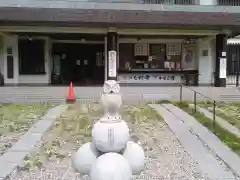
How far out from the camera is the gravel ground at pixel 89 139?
283 inches

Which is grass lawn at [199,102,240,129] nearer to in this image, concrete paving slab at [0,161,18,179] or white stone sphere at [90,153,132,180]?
concrete paving slab at [0,161,18,179]

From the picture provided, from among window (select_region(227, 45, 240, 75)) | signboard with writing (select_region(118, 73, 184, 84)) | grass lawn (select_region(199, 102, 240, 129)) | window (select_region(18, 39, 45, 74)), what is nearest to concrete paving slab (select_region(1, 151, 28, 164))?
grass lawn (select_region(199, 102, 240, 129))

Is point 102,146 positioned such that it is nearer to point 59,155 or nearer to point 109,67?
point 59,155

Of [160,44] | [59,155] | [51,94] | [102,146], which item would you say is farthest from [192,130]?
[160,44]

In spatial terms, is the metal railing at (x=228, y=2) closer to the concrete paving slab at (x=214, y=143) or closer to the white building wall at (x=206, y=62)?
the white building wall at (x=206, y=62)

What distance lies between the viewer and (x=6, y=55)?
883 inches

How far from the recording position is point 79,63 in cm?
2634

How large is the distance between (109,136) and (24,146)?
5287mm

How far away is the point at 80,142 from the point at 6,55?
14658mm

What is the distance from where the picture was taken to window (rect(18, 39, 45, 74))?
23.2 meters

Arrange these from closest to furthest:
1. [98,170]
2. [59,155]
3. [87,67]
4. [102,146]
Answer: [98,170]
[102,146]
[59,155]
[87,67]

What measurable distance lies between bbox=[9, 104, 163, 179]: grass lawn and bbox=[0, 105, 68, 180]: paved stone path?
0.54 feet

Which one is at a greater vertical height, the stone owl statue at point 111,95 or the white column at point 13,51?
the white column at point 13,51

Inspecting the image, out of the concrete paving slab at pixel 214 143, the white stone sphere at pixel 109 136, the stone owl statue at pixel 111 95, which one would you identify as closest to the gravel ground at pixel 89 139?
the concrete paving slab at pixel 214 143
